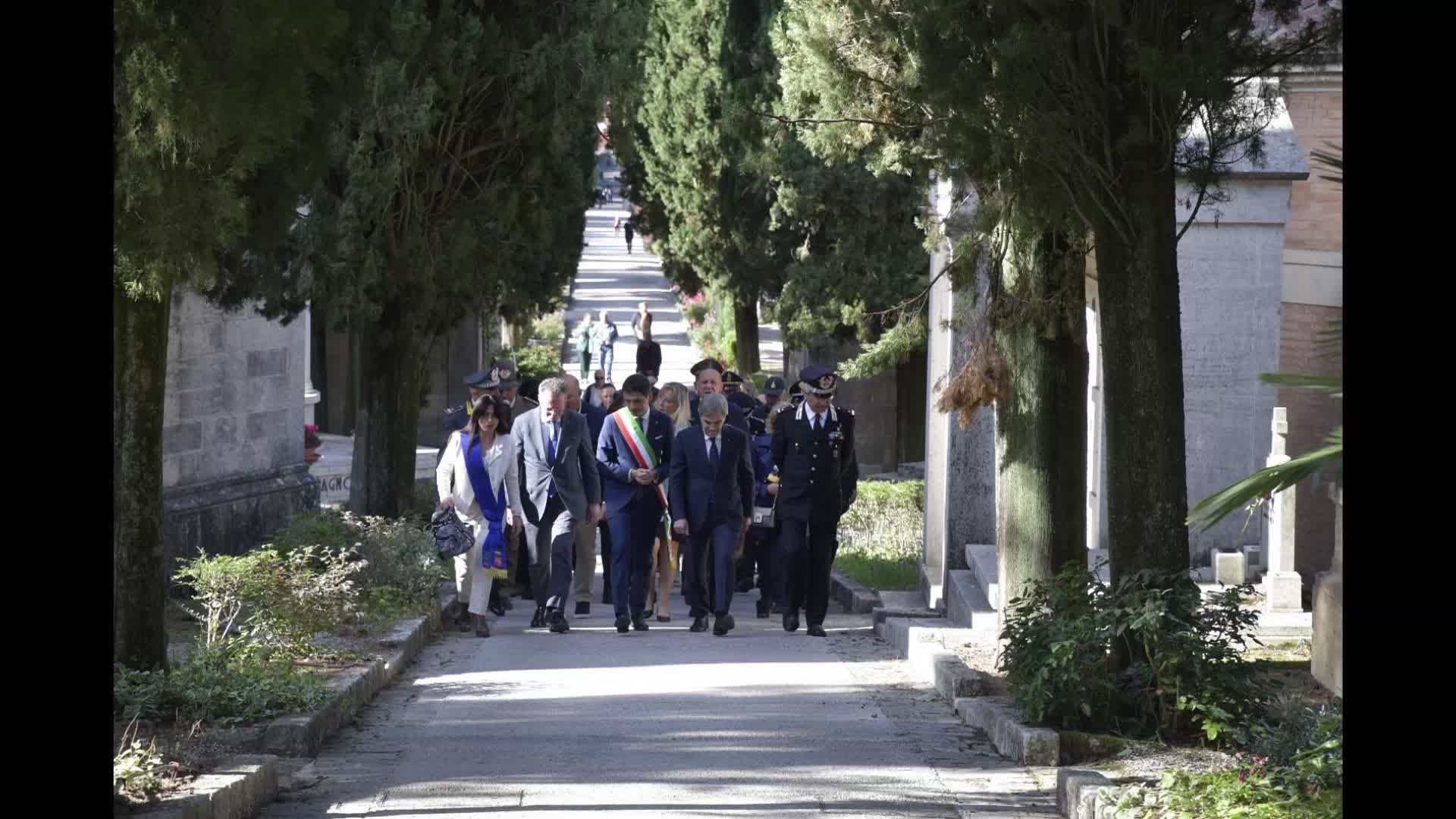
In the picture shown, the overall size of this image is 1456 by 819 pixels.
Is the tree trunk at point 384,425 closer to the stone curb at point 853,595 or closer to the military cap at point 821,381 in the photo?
the stone curb at point 853,595

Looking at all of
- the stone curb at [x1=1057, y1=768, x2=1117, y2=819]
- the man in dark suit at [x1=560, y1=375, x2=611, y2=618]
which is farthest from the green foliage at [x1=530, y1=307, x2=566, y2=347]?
Answer: the stone curb at [x1=1057, y1=768, x2=1117, y2=819]

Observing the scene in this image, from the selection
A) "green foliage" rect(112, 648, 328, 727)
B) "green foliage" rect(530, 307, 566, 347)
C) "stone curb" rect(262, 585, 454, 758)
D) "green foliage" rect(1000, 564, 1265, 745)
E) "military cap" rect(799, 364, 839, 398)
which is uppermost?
"green foliage" rect(530, 307, 566, 347)

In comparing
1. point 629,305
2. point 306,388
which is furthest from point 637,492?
point 629,305

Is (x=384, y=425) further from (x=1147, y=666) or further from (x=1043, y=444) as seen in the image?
(x=1147, y=666)

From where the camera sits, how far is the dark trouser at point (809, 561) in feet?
45.1

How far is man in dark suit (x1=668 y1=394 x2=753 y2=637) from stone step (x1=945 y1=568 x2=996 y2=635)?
64.9 inches

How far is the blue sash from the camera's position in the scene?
44.5ft

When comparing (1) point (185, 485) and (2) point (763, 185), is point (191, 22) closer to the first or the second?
(1) point (185, 485)

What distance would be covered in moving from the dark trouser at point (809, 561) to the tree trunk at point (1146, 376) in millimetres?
5116

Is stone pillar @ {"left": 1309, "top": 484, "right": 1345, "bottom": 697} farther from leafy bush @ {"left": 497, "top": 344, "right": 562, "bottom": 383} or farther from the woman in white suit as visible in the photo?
leafy bush @ {"left": 497, "top": 344, "right": 562, "bottom": 383}

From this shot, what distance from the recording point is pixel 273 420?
58.3ft

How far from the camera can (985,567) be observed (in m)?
13.9

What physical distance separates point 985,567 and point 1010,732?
5.15 m
